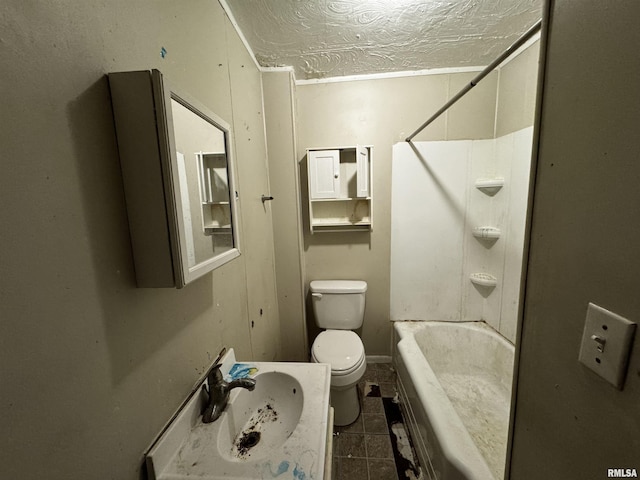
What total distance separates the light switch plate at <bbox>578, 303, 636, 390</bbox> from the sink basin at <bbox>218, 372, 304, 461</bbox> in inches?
30.8

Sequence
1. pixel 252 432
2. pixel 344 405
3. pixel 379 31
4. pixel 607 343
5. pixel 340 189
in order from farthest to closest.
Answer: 1. pixel 340 189
2. pixel 344 405
3. pixel 379 31
4. pixel 252 432
5. pixel 607 343

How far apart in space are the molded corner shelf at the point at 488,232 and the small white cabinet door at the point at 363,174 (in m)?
0.83

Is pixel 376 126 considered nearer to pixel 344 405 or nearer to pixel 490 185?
pixel 490 185

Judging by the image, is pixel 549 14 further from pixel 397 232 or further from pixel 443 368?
pixel 443 368

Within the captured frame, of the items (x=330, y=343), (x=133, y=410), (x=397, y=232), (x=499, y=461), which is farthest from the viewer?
(x=397, y=232)

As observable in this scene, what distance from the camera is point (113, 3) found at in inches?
20.3

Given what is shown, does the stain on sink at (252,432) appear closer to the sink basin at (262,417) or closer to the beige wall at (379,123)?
the sink basin at (262,417)

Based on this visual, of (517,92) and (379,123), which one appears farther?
(379,123)

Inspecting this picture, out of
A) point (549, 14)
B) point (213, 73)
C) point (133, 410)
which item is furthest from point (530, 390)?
point (213, 73)

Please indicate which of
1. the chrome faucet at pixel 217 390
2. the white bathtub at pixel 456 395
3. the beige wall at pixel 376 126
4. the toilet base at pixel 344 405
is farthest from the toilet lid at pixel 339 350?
the chrome faucet at pixel 217 390

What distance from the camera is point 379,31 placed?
1.29 m

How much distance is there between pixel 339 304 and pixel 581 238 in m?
1.51

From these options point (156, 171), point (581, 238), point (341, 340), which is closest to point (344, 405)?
point (341, 340)

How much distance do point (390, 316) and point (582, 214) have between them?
1.63 m
